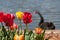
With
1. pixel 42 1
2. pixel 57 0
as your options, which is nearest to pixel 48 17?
pixel 42 1

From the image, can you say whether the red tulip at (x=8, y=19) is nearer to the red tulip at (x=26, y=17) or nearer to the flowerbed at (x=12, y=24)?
the flowerbed at (x=12, y=24)

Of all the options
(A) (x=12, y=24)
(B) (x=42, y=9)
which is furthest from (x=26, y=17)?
(B) (x=42, y=9)

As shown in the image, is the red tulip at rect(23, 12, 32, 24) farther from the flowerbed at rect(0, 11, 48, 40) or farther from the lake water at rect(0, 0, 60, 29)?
the lake water at rect(0, 0, 60, 29)

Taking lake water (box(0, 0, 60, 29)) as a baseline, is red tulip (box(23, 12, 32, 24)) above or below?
above

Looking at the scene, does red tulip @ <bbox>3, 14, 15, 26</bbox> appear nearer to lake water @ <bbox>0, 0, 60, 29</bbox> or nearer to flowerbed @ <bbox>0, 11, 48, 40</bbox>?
flowerbed @ <bbox>0, 11, 48, 40</bbox>

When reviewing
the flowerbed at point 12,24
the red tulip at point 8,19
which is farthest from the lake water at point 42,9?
the red tulip at point 8,19

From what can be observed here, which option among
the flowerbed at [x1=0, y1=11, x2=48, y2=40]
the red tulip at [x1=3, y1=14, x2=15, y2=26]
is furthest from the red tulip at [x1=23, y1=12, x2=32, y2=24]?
the red tulip at [x1=3, y1=14, x2=15, y2=26]

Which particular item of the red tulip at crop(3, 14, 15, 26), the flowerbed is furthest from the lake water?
the red tulip at crop(3, 14, 15, 26)

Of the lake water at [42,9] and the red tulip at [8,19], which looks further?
the lake water at [42,9]

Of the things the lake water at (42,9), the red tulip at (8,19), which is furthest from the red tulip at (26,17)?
the lake water at (42,9)

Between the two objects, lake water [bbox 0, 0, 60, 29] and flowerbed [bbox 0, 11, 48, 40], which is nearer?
flowerbed [bbox 0, 11, 48, 40]

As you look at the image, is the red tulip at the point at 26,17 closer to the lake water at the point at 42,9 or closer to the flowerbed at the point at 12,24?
the flowerbed at the point at 12,24

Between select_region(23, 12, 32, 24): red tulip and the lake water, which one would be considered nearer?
select_region(23, 12, 32, 24): red tulip

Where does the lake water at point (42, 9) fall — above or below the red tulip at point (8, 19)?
below
